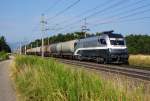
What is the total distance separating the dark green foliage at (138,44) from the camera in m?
85.0

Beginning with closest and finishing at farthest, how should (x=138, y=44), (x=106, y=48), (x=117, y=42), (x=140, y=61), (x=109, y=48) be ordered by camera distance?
1. (x=109, y=48)
2. (x=106, y=48)
3. (x=117, y=42)
4. (x=140, y=61)
5. (x=138, y=44)

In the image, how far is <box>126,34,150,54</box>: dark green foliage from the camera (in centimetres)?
8502

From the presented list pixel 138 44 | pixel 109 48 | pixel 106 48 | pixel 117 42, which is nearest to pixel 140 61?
pixel 117 42

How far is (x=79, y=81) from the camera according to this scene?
1016 centimetres

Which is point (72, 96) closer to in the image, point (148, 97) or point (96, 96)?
point (96, 96)

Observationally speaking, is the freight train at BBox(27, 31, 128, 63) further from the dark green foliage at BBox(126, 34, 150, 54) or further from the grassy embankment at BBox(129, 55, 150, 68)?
the dark green foliage at BBox(126, 34, 150, 54)

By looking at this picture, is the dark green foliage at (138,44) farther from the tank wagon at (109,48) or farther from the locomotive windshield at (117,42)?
the locomotive windshield at (117,42)

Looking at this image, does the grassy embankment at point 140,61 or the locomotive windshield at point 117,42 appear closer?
the locomotive windshield at point 117,42

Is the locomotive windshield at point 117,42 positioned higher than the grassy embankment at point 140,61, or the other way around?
the locomotive windshield at point 117,42

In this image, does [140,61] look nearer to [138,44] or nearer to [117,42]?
[117,42]

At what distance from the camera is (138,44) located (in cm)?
9319

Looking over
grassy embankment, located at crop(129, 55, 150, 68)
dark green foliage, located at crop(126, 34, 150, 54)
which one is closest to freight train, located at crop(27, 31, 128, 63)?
grassy embankment, located at crop(129, 55, 150, 68)

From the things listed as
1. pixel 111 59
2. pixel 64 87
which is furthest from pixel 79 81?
pixel 111 59

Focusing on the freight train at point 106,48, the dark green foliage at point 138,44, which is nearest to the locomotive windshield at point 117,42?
the freight train at point 106,48
